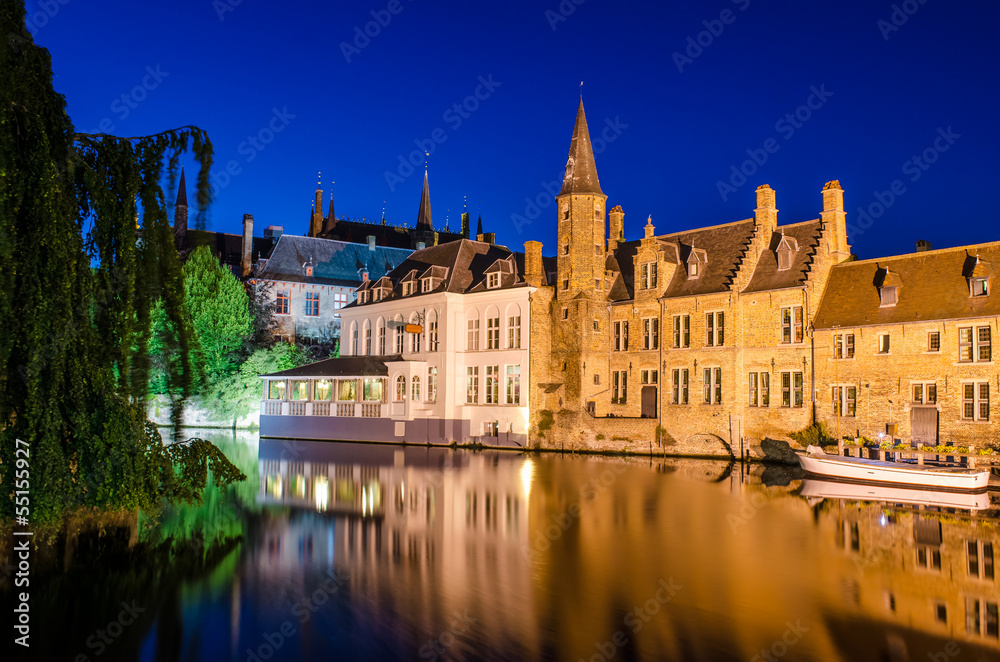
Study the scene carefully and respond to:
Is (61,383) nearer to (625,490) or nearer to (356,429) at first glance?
(625,490)

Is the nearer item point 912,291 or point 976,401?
point 976,401

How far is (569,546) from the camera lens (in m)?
16.9

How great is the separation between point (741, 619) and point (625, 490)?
13.5 meters

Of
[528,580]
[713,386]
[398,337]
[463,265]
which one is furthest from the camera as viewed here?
[398,337]

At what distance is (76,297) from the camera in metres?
10.2

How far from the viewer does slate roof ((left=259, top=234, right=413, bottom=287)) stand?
60938mm

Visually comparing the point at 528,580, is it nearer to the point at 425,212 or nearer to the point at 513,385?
the point at 513,385

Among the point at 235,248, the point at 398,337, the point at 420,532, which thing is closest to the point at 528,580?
the point at 420,532

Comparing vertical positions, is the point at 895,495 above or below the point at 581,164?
below

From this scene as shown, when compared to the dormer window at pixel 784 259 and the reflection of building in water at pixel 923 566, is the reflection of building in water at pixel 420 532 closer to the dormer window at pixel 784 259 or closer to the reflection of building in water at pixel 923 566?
the reflection of building in water at pixel 923 566

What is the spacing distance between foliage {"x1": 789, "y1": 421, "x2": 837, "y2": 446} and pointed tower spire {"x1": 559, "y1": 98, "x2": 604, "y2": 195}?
16.1 m

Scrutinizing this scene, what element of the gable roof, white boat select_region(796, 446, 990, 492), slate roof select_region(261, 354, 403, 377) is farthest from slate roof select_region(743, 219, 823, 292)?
slate roof select_region(261, 354, 403, 377)

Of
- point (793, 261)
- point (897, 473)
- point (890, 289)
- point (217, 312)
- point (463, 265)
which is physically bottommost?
point (897, 473)

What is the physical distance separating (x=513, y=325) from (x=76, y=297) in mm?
34204
